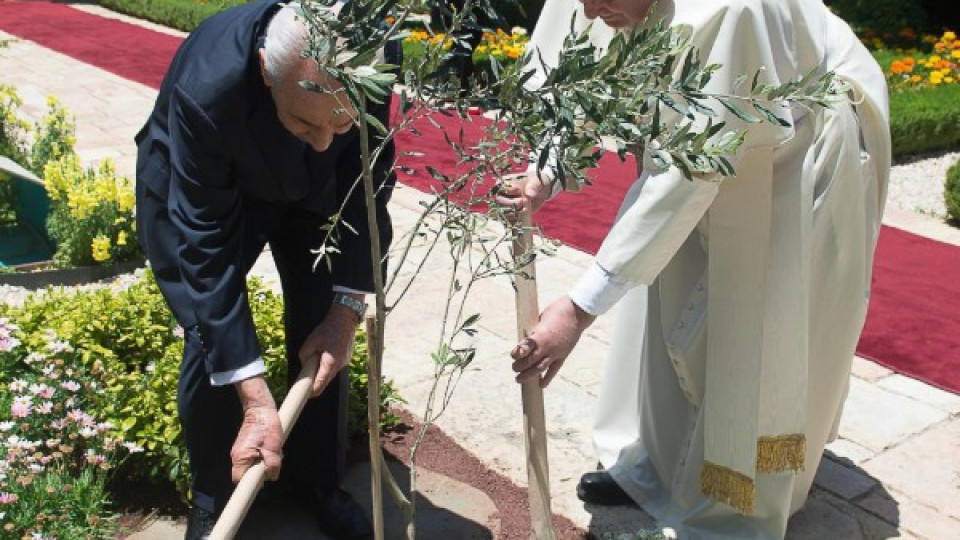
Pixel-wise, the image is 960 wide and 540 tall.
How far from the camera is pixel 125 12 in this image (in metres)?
15.6

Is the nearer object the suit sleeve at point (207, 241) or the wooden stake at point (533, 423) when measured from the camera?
the suit sleeve at point (207, 241)

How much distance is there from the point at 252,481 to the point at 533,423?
28.2 inches

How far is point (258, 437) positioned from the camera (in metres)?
2.34

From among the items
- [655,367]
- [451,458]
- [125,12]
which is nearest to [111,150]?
[451,458]

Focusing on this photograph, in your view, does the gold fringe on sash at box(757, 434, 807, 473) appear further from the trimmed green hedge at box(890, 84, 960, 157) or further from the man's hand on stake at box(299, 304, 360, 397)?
the trimmed green hedge at box(890, 84, 960, 157)

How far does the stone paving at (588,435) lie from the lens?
348 centimetres

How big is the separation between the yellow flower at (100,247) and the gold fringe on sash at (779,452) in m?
3.41

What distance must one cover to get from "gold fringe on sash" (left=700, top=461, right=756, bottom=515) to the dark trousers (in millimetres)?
1061

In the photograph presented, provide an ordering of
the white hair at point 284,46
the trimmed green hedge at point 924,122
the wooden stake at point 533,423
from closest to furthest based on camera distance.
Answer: the white hair at point 284,46
the wooden stake at point 533,423
the trimmed green hedge at point 924,122

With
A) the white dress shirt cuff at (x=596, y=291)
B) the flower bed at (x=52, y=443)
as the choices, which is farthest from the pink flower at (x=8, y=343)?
the white dress shirt cuff at (x=596, y=291)

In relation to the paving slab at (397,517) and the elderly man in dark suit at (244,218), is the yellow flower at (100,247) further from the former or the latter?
the elderly man in dark suit at (244,218)

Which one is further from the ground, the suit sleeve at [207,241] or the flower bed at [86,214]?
the suit sleeve at [207,241]

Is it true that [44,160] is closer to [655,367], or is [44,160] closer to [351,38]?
[655,367]

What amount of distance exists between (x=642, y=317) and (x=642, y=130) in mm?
1548
